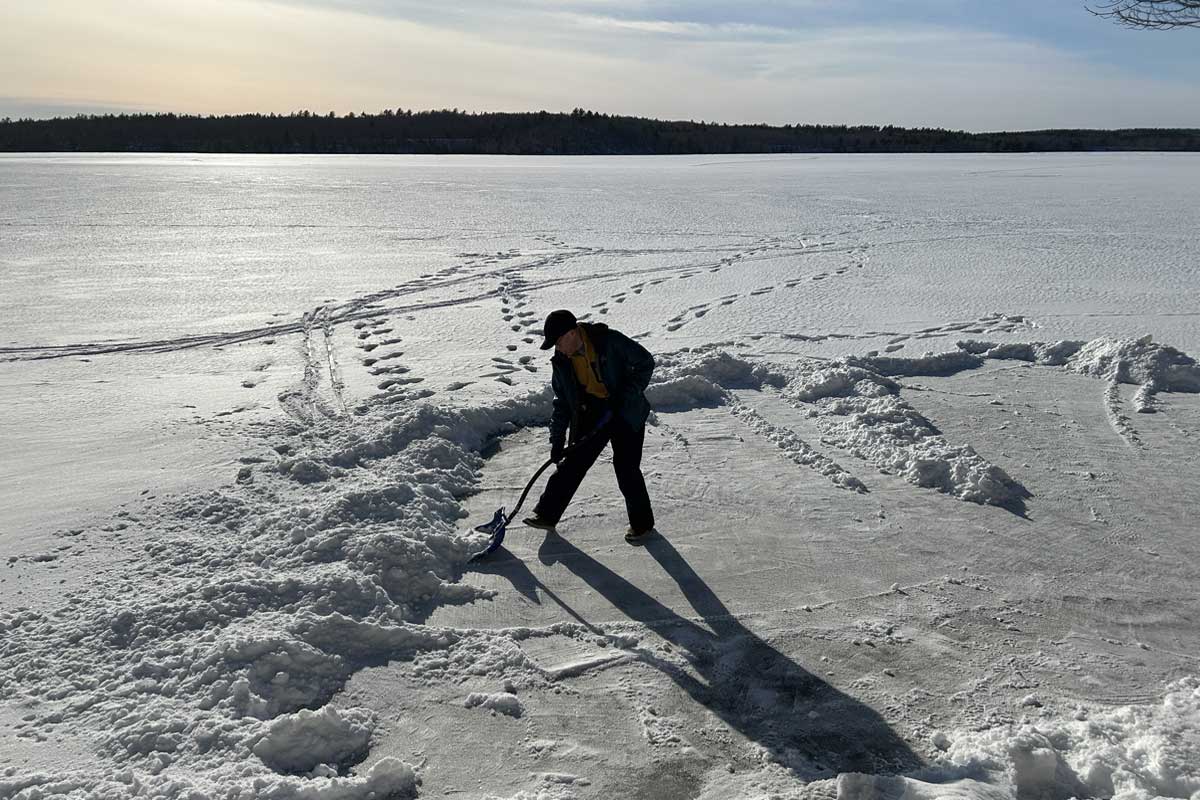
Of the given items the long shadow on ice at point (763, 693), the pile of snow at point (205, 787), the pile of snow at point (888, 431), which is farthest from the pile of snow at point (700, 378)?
the pile of snow at point (205, 787)

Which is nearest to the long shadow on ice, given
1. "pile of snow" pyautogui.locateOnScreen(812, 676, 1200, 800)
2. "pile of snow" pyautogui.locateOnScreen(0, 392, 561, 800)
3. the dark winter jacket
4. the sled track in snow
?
"pile of snow" pyautogui.locateOnScreen(812, 676, 1200, 800)

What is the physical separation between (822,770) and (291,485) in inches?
120

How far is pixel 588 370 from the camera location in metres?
4.07

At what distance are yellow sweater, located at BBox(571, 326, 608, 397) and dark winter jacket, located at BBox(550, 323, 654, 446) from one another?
2cm

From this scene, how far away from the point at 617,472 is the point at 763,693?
1.39 metres

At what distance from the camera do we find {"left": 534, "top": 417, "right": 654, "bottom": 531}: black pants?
13.6ft

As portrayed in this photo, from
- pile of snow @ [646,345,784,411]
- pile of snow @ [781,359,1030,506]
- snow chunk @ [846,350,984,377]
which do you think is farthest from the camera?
snow chunk @ [846,350,984,377]

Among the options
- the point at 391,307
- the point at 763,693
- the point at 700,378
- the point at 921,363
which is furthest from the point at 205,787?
the point at 391,307

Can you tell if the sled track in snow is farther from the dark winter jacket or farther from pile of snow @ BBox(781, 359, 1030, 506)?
the dark winter jacket

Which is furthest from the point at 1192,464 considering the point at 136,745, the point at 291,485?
the point at 136,745

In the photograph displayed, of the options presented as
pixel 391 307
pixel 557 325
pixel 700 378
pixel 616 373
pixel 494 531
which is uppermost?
pixel 557 325

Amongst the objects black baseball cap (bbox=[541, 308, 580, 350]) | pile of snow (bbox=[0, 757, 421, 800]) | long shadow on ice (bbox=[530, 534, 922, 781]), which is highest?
black baseball cap (bbox=[541, 308, 580, 350])

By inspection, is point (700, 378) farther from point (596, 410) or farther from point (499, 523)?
point (499, 523)

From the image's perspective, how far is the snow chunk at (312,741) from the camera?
8.96ft
